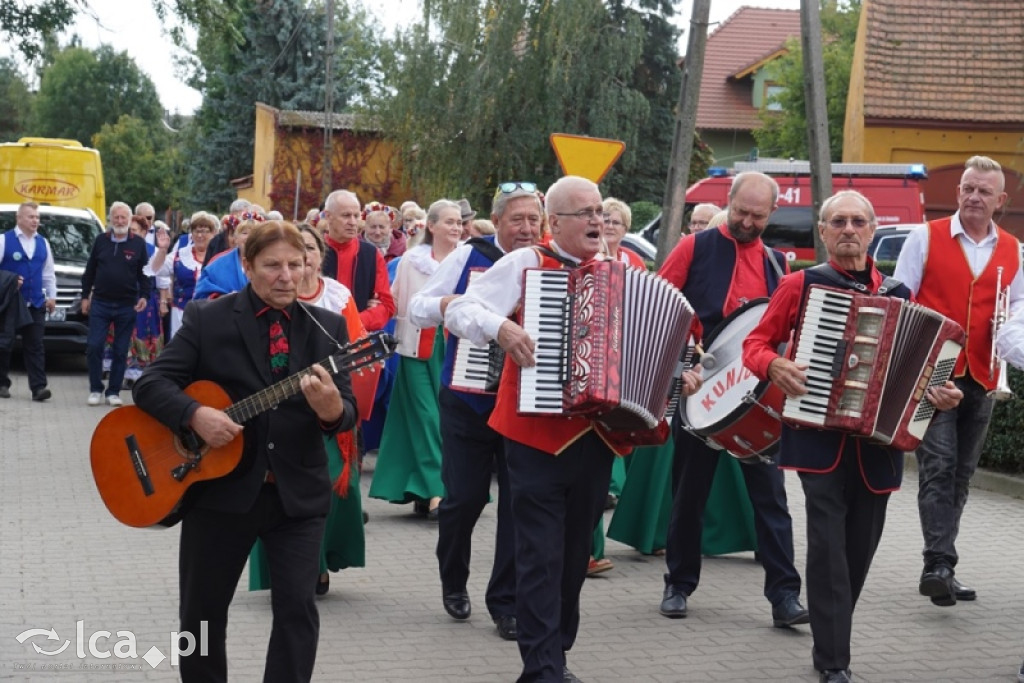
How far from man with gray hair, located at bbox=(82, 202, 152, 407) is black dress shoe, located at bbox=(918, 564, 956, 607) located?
35.8ft

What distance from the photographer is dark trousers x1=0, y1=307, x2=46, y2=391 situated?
17.2 m

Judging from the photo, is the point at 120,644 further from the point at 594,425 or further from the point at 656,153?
the point at 656,153

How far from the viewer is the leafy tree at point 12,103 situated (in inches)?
3932

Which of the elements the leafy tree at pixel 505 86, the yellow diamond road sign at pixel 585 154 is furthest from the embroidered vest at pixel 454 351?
the leafy tree at pixel 505 86

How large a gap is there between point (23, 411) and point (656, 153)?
2656 centimetres

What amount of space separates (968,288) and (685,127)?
343 inches

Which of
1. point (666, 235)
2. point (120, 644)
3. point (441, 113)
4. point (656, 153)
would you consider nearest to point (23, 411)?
point (666, 235)

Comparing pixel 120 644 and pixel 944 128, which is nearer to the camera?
pixel 120 644

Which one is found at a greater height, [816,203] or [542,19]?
[542,19]

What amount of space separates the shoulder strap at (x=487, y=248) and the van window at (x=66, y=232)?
14.2 metres

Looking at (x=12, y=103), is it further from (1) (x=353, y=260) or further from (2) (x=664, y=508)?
(2) (x=664, y=508)

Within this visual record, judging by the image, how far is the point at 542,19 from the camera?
3566 centimetres

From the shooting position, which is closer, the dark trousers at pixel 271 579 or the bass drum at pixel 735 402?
the dark trousers at pixel 271 579

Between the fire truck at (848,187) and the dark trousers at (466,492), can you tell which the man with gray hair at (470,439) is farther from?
the fire truck at (848,187)
